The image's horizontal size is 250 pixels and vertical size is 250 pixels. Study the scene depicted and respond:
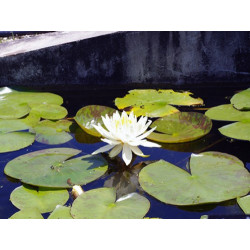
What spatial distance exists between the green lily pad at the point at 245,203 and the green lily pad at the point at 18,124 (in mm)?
1455

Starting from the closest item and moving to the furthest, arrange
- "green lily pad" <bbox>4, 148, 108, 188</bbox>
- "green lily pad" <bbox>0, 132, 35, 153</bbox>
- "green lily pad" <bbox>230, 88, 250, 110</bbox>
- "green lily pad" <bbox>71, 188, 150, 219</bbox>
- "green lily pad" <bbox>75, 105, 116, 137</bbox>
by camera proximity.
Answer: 1. "green lily pad" <bbox>71, 188, 150, 219</bbox>
2. "green lily pad" <bbox>4, 148, 108, 188</bbox>
3. "green lily pad" <bbox>0, 132, 35, 153</bbox>
4. "green lily pad" <bbox>75, 105, 116, 137</bbox>
5. "green lily pad" <bbox>230, 88, 250, 110</bbox>

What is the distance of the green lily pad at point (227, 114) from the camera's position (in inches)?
94.9

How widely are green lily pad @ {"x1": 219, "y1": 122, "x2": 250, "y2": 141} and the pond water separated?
0.11 feet

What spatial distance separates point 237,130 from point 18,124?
145cm

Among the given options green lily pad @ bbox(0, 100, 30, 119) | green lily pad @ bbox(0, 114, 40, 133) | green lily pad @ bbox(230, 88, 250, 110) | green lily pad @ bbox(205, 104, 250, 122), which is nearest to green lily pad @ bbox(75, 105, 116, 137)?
green lily pad @ bbox(0, 114, 40, 133)

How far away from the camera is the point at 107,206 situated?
1.60 metres

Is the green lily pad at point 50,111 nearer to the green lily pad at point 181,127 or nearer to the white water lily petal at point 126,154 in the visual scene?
the green lily pad at point 181,127

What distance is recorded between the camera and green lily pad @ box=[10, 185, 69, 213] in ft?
5.38

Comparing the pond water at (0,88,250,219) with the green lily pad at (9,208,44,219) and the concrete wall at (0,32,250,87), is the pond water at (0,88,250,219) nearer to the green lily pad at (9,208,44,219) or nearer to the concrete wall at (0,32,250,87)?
the green lily pad at (9,208,44,219)

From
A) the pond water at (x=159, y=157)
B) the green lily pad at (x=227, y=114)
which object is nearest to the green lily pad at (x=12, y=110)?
the pond water at (x=159, y=157)

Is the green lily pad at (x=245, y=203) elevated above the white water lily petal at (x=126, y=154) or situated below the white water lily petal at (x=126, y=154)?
below

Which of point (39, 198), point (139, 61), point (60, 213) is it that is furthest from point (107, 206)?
point (139, 61)

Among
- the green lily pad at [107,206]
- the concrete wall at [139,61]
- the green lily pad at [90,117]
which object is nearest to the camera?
the green lily pad at [107,206]

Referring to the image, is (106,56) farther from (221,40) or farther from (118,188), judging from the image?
(118,188)
